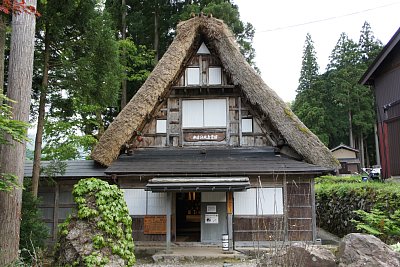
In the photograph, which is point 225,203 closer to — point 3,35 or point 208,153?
point 208,153

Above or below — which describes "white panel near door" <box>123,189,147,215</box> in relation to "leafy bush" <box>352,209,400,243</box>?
above

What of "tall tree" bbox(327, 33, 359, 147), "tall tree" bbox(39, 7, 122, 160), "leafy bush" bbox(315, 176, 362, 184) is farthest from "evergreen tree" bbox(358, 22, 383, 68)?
"tall tree" bbox(39, 7, 122, 160)

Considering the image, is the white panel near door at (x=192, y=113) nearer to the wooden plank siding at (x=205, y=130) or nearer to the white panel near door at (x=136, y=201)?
the wooden plank siding at (x=205, y=130)

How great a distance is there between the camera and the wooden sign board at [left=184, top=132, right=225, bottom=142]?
12.3 metres

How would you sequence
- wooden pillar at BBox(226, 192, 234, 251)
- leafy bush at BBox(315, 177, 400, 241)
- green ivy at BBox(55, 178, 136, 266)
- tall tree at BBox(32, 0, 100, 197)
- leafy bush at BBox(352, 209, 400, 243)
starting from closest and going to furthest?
green ivy at BBox(55, 178, 136, 266), leafy bush at BBox(352, 209, 400, 243), leafy bush at BBox(315, 177, 400, 241), tall tree at BBox(32, 0, 100, 197), wooden pillar at BBox(226, 192, 234, 251)

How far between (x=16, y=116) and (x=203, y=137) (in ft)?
21.5

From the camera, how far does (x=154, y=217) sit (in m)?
11.2

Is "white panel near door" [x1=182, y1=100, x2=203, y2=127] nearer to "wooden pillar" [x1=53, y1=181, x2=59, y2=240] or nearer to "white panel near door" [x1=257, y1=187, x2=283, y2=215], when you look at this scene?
"white panel near door" [x1=257, y1=187, x2=283, y2=215]

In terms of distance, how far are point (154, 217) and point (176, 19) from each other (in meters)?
12.1

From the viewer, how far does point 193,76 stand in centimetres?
1277

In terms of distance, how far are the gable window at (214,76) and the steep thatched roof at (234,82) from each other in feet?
1.25

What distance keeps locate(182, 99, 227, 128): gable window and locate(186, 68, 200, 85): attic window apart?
70 cm

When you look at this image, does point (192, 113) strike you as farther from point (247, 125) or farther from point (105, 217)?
point (105, 217)

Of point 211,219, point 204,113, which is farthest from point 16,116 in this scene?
point 204,113
